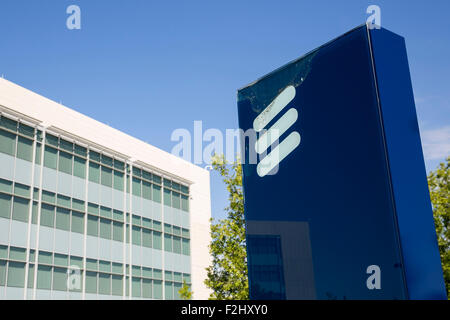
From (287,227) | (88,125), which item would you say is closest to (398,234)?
(287,227)

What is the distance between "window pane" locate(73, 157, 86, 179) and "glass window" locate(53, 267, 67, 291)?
5270 mm

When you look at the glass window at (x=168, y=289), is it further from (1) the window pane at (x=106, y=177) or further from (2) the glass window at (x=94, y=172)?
(2) the glass window at (x=94, y=172)

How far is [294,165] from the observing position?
6.54m

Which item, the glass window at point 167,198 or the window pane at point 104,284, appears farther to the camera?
the glass window at point 167,198

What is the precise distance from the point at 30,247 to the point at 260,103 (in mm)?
20173

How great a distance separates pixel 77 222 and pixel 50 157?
379cm

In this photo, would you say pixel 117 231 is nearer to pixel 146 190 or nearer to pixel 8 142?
pixel 146 190

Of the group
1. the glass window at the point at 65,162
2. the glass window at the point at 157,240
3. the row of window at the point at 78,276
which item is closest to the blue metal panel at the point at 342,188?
the row of window at the point at 78,276

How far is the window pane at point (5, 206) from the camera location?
23312 millimetres

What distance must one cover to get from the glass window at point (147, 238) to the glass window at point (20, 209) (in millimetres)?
9030

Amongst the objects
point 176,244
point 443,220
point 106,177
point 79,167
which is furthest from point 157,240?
point 443,220

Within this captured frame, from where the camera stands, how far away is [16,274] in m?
23.4

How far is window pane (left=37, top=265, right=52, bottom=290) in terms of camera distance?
2444 centimetres

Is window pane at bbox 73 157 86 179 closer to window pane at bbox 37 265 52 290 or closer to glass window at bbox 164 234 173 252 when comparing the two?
window pane at bbox 37 265 52 290
